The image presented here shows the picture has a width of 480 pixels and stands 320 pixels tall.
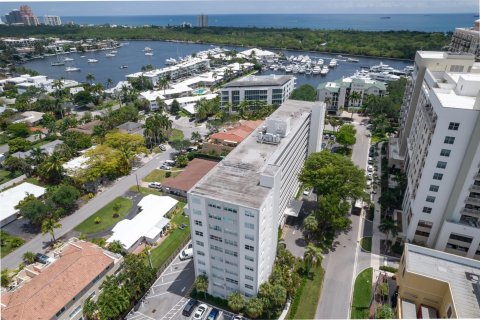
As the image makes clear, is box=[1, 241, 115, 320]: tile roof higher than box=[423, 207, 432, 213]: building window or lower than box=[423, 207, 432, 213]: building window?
lower

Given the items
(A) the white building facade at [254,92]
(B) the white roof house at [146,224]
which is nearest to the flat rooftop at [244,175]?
(B) the white roof house at [146,224]

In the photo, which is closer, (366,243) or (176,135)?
(366,243)

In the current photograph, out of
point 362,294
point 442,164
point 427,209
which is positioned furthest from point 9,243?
point 442,164

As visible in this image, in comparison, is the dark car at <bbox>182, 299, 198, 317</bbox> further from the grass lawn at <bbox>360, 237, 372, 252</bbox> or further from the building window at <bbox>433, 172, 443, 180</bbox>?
the building window at <bbox>433, 172, 443, 180</bbox>

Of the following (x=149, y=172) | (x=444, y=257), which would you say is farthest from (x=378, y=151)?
(x=149, y=172)

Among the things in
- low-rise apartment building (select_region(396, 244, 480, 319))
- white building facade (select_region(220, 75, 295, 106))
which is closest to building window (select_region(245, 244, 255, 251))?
low-rise apartment building (select_region(396, 244, 480, 319))

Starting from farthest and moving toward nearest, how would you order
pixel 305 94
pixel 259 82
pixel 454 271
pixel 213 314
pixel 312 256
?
pixel 259 82 → pixel 305 94 → pixel 312 256 → pixel 213 314 → pixel 454 271

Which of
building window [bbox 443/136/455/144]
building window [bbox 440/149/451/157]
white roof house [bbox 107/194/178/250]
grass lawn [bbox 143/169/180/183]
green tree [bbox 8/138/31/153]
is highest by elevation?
building window [bbox 443/136/455/144]

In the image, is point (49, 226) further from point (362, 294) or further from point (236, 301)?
point (362, 294)
